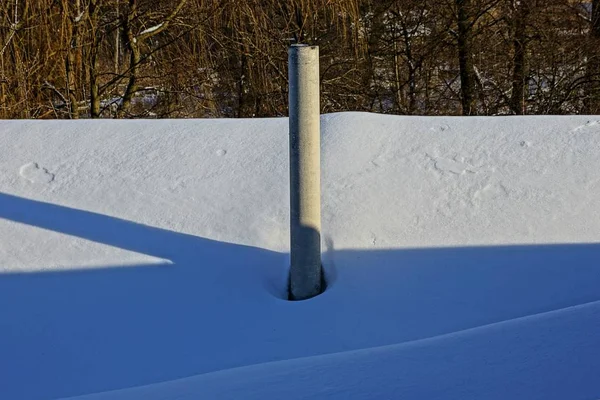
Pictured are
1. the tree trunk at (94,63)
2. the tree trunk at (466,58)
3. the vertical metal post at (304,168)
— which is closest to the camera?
the vertical metal post at (304,168)

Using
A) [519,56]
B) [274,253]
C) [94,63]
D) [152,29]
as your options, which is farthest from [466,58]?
[274,253]

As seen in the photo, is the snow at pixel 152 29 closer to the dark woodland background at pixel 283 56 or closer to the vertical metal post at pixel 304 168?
the dark woodland background at pixel 283 56

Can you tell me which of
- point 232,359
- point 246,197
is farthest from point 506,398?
point 246,197

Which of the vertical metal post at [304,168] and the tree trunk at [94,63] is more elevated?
the tree trunk at [94,63]

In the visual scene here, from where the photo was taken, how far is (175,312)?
11.6ft

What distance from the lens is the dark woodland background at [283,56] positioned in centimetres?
731

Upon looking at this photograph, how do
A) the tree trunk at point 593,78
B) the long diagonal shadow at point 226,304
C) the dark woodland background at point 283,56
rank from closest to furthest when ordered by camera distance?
the long diagonal shadow at point 226,304, the dark woodland background at point 283,56, the tree trunk at point 593,78

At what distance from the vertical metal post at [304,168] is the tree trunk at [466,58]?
22.7 feet

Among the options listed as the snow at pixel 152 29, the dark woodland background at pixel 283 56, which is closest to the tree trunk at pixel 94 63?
the dark woodland background at pixel 283 56

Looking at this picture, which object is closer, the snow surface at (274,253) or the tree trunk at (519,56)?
the snow surface at (274,253)

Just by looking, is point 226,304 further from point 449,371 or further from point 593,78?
point 593,78

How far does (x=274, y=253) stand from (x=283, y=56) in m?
5.46

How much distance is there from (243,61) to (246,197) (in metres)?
4.87

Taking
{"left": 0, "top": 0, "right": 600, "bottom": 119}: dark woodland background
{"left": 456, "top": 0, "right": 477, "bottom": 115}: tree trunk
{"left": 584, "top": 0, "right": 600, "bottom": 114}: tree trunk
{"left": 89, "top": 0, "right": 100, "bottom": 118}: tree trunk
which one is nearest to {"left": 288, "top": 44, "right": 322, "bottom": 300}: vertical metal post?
{"left": 0, "top": 0, "right": 600, "bottom": 119}: dark woodland background
